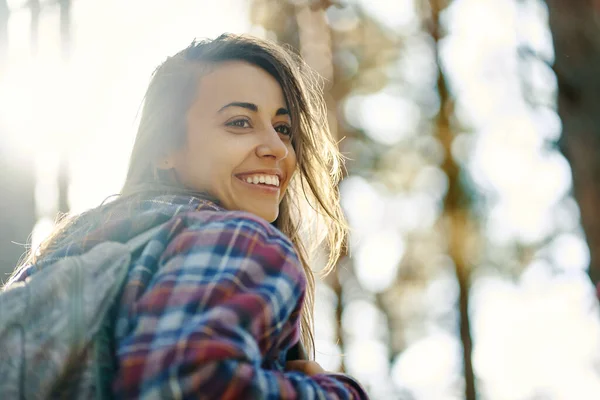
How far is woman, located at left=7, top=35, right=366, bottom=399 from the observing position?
1293 mm

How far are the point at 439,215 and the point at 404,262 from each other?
0.88 meters

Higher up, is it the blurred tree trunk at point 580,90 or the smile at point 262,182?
the blurred tree trunk at point 580,90

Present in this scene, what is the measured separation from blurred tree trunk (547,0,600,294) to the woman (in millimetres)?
1383

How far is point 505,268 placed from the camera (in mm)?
10422

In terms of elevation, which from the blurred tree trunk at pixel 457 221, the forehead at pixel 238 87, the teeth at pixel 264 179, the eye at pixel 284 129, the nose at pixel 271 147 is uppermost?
the forehead at pixel 238 87

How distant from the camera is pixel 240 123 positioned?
2119 millimetres

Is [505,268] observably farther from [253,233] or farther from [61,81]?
[253,233]

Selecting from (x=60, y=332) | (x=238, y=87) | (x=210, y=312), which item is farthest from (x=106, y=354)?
(x=238, y=87)

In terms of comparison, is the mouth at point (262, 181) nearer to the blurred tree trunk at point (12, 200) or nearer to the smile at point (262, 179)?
the smile at point (262, 179)

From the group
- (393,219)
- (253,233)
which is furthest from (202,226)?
(393,219)

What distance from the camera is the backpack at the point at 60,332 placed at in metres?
1.32

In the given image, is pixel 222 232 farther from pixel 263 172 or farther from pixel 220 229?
pixel 263 172

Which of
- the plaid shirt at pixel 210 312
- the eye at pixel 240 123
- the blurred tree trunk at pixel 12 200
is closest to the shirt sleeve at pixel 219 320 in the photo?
the plaid shirt at pixel 210 312

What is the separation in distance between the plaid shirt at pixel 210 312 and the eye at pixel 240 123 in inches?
21.1
